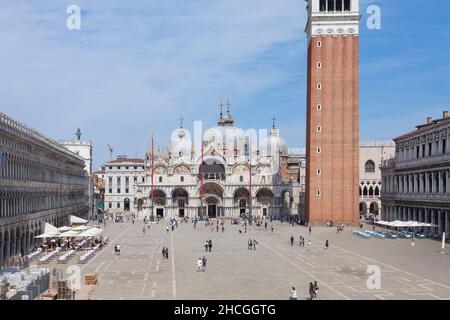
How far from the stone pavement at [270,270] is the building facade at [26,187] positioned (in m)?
6.17

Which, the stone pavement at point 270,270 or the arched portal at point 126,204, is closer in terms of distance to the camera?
the stone pavement at point 270,270

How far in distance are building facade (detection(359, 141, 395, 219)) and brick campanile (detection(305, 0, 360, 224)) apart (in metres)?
34.1

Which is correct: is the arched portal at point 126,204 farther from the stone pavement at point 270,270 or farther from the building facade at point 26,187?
the stone pavement at point 270,270

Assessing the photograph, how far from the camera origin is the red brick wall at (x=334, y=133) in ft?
259

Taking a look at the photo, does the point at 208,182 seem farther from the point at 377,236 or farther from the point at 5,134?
the point at 5,134

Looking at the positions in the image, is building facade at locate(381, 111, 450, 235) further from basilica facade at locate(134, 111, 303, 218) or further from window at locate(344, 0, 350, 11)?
basilica facade at locate(134, 111, 303, 218)

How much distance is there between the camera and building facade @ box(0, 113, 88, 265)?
38656 millimetres

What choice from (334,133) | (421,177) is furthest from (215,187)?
(421,177)

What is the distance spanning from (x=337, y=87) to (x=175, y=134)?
60.2 metres

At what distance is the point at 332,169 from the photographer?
79.6 meters

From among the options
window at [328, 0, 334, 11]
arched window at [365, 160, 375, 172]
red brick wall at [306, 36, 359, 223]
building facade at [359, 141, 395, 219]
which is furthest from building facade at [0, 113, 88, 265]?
arched window at [365, 160, 375, 172]

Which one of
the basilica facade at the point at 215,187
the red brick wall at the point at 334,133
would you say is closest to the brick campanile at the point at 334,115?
the red brick wall at the point at 334,133
